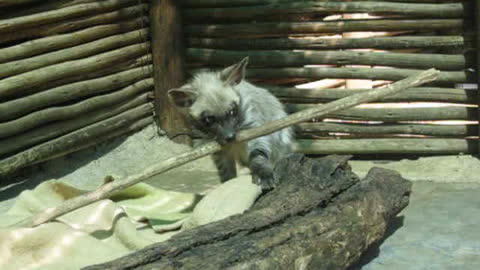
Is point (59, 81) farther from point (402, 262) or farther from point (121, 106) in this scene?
point (402, 262)

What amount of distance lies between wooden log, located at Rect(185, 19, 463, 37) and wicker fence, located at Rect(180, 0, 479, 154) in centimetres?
1

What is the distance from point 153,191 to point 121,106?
1900mm

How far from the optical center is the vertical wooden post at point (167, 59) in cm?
761

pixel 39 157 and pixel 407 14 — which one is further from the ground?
pixel 407 14

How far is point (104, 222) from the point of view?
4938mm

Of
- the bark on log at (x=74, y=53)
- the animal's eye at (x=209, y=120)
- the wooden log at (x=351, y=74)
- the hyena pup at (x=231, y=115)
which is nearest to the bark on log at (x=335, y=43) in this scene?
the wooden log at (x=351, y=74)

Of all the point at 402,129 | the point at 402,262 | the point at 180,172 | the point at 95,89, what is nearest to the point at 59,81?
the point at 95,89

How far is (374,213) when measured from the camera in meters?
4.50

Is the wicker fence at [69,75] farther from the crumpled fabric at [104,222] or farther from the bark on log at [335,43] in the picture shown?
the crumpled fabric at [104,222]

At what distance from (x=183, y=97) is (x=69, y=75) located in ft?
5.23

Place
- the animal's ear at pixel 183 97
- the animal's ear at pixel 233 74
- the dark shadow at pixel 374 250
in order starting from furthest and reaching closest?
the animal's ear at pixel 233 74 < the animal's ear at pixel 183 97 < the dark shadow at pixel 374 250

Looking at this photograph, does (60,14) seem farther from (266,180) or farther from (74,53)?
(266,180)

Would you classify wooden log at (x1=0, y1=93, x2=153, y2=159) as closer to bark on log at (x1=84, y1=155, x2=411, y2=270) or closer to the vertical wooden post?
the vertical wooden post

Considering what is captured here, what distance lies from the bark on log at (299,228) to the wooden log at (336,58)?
225 cm
